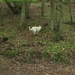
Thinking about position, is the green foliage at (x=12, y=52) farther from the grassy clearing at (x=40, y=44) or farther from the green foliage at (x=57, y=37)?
the green foliage at (x=57, y=37)

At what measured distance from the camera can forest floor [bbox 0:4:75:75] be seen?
9.97 metres

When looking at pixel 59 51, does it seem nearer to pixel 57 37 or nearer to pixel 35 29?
pixel 57 37

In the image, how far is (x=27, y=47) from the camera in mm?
12031

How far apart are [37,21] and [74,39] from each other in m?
3.63

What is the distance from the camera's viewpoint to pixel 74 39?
13039mm

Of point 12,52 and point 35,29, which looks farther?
point 35,29

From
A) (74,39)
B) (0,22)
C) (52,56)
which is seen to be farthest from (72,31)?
(0,22)

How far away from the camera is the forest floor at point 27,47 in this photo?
9.97 meters

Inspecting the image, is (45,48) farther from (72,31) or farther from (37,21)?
(37,21)

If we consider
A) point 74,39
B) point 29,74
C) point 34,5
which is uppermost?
point 34,5

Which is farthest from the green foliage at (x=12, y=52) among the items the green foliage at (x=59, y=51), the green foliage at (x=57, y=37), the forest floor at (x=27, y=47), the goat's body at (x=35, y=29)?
the green foliage at (x=57, y=37)

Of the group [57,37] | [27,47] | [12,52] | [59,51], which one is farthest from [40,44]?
[12,52]

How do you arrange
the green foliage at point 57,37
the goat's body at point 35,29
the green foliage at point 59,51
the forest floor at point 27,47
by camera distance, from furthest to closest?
the goat's body at point 35,29, the green foliage at point 57,37, the green foliage at point 59,51, the forest floor at point 27,47

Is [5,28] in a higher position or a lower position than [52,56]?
higher
